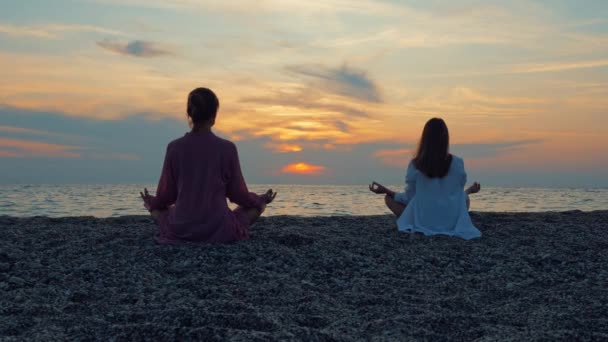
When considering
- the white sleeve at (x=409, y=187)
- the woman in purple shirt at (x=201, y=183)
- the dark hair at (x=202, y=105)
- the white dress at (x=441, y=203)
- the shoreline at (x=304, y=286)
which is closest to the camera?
the shoreline at (x=304, y=286)

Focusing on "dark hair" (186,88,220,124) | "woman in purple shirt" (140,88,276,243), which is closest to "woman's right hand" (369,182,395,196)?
"woman in purple shirt" (140,88,276,243)

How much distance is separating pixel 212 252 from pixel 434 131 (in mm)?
3621

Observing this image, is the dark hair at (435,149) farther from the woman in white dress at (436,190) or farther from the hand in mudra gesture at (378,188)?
the hand in mudra gesture at (378,188)

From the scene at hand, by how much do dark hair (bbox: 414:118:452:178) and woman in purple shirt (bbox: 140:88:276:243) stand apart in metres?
2.72

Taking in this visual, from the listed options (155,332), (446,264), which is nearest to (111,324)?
(155,332)

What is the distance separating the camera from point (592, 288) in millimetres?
4867

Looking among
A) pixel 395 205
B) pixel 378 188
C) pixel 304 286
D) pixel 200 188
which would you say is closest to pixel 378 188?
pixel 378 188

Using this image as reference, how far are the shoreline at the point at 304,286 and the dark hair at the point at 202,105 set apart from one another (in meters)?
1.49

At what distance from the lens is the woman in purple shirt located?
6.33 m

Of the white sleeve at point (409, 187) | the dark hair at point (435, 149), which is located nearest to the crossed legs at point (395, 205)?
the white sleeve at point (409, 187)

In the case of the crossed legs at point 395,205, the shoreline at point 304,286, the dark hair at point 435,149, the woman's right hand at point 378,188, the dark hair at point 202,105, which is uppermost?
the dark hair at point 202,105

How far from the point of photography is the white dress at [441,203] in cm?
797

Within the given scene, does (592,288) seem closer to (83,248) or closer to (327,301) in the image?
(327,301)

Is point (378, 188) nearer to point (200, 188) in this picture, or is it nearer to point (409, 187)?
point (409, 187)
